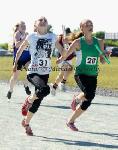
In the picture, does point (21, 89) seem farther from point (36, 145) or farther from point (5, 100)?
point (36, 145)

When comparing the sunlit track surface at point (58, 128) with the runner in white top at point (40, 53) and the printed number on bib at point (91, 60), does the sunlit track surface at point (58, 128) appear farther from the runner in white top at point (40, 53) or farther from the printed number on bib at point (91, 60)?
the printed number on bib at point (91, 60)

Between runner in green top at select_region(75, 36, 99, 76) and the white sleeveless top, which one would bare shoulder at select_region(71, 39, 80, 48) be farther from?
the white sleeveless top

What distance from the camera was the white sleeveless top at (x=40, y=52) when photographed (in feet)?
32.2

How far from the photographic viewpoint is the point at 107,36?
382ft

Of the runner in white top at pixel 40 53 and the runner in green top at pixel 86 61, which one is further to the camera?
the runner in green top at pixel 86 61

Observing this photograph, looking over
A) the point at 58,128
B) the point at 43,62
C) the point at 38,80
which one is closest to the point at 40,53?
the point at 43,62

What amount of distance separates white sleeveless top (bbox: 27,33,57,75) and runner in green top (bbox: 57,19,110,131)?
0.37m

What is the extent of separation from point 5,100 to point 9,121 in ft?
12.3

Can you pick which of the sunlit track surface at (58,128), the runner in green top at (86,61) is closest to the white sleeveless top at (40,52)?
the runner in green top at (86,61)

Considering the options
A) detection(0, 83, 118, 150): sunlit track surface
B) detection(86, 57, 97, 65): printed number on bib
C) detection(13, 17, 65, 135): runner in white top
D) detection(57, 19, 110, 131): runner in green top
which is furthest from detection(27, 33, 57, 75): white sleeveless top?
detection(0, 83, 118, 150): sunlit track surface

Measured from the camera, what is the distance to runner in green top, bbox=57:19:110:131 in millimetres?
9823

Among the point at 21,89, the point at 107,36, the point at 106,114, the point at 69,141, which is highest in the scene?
the point at 69,141

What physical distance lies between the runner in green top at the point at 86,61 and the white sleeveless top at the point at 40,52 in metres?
0.37

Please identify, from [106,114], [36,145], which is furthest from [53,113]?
[36,145]
